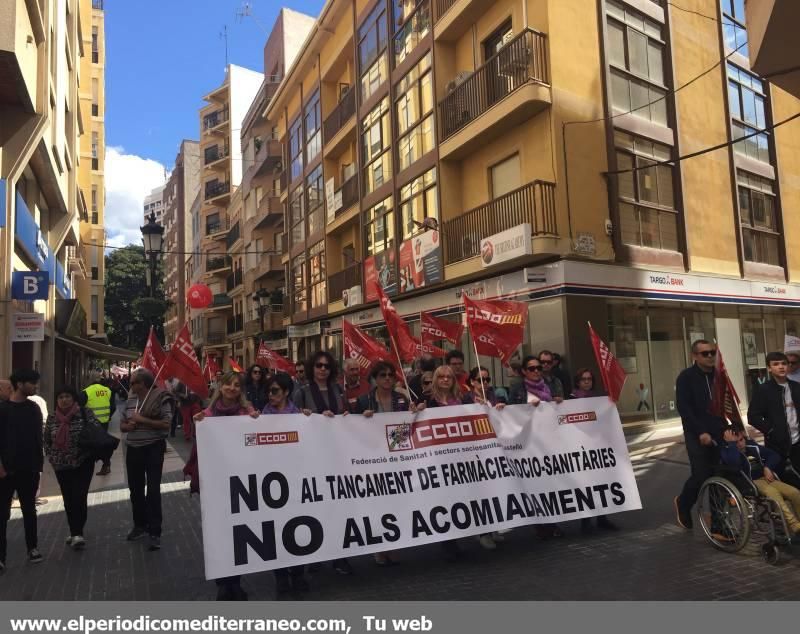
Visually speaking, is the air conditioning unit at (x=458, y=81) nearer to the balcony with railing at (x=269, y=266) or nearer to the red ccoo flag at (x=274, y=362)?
the red ccoo flag at (x=274, y=362)

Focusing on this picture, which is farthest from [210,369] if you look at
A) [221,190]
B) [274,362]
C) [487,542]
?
[221,190]

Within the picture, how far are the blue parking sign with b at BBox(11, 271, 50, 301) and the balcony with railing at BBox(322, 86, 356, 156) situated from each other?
14.2 meters

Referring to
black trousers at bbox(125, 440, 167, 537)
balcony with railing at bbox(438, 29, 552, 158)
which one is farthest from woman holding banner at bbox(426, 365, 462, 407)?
balcony with railing at bbox(438, 29, 552, 158)

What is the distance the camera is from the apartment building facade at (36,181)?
13180 millimetres

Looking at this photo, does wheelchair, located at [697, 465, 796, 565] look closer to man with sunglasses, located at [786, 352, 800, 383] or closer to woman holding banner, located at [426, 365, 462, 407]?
woman holding banner, located at [426, 365, 462, 407]

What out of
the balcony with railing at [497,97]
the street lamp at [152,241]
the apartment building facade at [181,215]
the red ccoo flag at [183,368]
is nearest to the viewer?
the red ccoo flag at [183,368]

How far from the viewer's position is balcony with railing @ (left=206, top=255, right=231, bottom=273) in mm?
52597

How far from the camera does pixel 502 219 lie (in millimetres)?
15570

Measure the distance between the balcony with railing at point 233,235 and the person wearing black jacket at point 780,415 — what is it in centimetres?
4469

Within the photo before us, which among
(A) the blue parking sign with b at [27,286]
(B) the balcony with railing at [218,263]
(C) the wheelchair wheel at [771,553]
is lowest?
(C) the wheelchair wheel at [771,553]

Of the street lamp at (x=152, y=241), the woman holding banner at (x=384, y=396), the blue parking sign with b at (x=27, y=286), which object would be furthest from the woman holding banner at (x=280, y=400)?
the blue parking sign with b at (x=27, y=286)

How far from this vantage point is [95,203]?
43.9 meters
